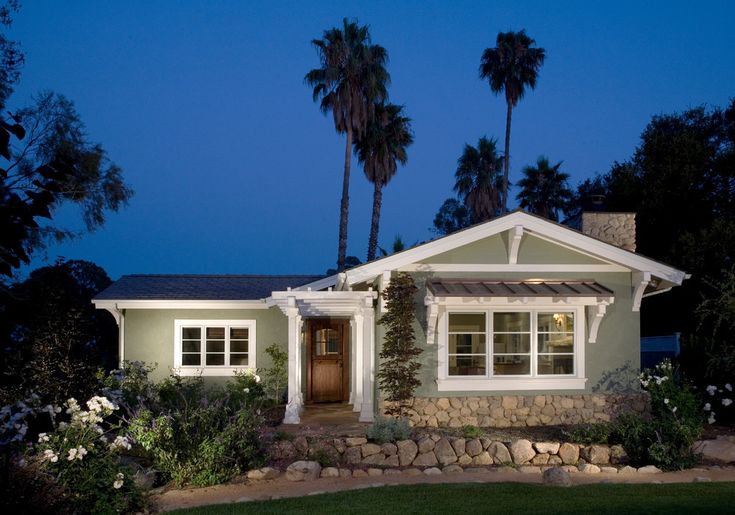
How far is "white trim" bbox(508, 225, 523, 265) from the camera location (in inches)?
592

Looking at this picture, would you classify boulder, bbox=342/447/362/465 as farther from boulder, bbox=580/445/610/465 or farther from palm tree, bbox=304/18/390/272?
palm tree, bbox=304/18/390/272

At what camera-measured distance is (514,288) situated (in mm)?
Answer: 14930

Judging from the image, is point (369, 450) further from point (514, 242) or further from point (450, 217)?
point (450, 217)

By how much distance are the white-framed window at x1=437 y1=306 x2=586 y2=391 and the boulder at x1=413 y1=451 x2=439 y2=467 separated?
245 cm

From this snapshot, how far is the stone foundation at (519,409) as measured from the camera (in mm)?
15000

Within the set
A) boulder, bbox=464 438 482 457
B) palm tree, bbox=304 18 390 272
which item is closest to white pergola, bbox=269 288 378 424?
boulder, bbox=464 438 482 457

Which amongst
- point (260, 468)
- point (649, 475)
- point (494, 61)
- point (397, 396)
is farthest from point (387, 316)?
point (494, 61)

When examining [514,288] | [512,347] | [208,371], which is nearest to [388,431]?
[512,347]

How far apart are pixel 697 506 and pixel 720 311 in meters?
7.82

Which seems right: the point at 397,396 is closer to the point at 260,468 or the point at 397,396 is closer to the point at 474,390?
the point at 474,390

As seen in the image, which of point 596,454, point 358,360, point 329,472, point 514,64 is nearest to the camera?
point 329,472

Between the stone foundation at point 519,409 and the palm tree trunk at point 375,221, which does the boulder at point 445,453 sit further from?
the palm tree trunk at point 375,221

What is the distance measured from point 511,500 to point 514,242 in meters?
6.24

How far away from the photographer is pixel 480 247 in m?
15.5
